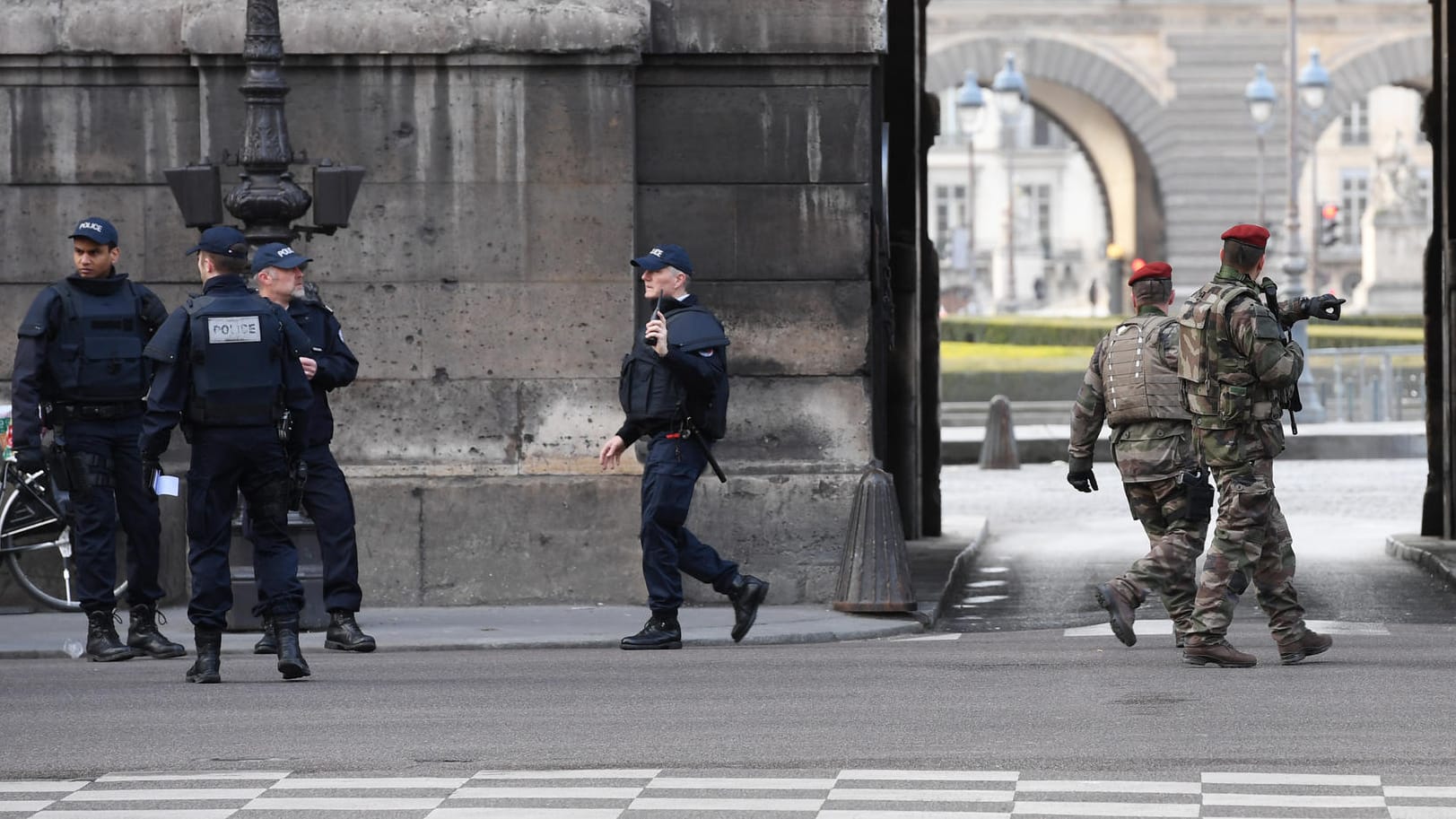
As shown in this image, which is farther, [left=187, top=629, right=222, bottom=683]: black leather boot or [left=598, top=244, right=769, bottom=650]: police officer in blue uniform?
[left=598, top=244, right=769, bottom=650]: police officer in blue uniform

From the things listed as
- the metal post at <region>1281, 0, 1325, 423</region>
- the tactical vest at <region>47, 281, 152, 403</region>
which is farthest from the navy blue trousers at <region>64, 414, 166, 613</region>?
the metal post at <region>1281, 0, 1325, 423</region>

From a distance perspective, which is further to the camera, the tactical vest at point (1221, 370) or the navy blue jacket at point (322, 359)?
the navy blue jacket at point (322, 359)

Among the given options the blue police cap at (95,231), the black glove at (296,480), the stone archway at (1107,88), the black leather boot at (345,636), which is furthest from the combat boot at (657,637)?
the stone archway at (1107,88)

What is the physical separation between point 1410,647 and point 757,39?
489cm

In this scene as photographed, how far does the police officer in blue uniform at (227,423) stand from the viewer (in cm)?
1097

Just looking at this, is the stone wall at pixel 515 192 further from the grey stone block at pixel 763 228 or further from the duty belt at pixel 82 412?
the duty belt at pixel 82 412

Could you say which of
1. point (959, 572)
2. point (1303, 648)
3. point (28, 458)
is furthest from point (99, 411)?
point (959, 572)

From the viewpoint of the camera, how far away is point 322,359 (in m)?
12.2

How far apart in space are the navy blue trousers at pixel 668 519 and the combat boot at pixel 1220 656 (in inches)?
89.2

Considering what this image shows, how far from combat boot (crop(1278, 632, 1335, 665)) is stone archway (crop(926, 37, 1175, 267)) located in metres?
52.8

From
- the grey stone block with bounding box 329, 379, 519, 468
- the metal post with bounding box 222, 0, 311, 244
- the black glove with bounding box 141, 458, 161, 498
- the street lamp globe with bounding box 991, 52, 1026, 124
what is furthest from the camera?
the street lamp globe with bounding box 991, 52, 1026, 124

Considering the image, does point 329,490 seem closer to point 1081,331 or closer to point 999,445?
point 999,445

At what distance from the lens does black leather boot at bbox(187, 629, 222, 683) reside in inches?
431

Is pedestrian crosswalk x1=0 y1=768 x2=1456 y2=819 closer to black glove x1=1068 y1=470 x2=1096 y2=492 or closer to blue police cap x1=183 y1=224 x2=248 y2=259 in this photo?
blue police cap x1=183 y1=224 x2=248 y2=259
